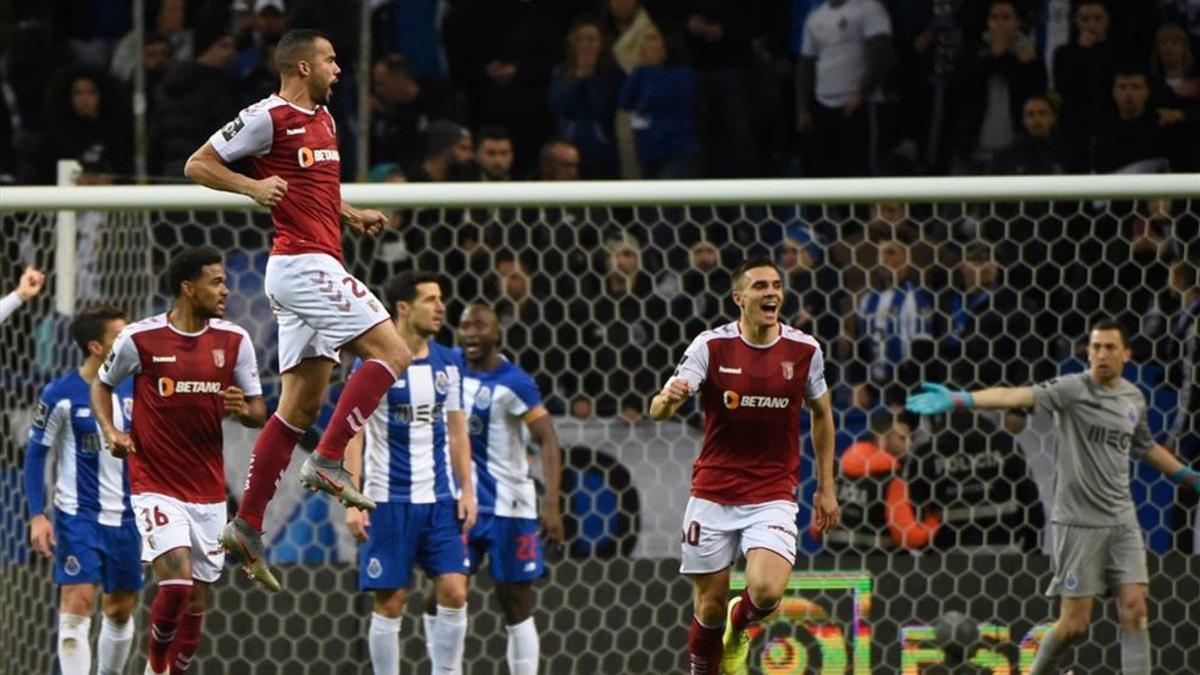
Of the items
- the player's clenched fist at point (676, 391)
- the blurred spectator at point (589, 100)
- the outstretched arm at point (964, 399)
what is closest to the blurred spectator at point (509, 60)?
the blurred spectator at point (589, 100)

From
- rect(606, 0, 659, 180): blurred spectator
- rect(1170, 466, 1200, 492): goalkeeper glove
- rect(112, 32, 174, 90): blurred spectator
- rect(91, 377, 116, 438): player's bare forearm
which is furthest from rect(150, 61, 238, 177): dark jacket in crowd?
rect(1170, 466, 1200, 492): goalkeeper glove

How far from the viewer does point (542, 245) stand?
11516mm

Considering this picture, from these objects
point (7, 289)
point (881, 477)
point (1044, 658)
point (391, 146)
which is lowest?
point (1044, 658)

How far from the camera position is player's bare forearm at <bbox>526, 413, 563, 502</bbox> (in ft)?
33.7

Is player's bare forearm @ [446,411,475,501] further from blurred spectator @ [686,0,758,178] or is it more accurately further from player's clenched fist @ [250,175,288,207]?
blurred spectator @ [686,0,758,178]

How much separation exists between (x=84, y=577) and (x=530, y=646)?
213 centimetres

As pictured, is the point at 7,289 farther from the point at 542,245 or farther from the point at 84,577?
the point at 542,245

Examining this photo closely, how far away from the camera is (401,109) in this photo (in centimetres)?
1301

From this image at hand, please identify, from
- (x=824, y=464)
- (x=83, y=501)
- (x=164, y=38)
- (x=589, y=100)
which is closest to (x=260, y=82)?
(x=164, y=38)

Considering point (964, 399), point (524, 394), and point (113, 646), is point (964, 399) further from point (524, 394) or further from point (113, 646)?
point (113, 646)

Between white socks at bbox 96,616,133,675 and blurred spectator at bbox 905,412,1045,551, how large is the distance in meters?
3.82

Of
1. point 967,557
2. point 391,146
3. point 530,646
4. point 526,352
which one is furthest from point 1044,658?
point 391,146

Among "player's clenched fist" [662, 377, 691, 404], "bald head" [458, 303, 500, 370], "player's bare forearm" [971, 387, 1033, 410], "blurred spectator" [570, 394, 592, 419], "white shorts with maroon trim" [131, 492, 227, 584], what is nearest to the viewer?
"player's clenched fist" [662, 377, 691, 404]

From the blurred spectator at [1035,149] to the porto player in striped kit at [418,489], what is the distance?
12.3ft
